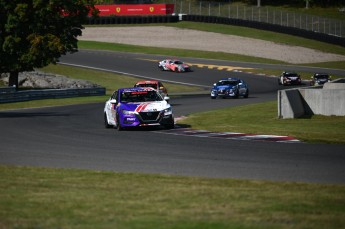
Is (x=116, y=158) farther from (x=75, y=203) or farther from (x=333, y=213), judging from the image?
(x=333, y=213)

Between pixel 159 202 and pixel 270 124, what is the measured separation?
676 inches

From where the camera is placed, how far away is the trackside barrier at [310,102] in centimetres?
3150

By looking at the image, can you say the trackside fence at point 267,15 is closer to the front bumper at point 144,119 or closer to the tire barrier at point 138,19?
the tire barrier at point 138,19

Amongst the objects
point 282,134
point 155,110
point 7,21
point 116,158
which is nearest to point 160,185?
point 116,158

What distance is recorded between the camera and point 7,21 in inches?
2147

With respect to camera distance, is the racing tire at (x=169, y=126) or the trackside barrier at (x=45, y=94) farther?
the trackside barrier at (x=45, y=94)

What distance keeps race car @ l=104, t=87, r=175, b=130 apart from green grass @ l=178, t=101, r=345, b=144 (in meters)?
1.34

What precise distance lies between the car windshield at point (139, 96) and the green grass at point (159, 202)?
12941 mm

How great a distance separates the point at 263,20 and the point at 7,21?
46254mm

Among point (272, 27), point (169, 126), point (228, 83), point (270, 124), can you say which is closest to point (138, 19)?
point (272, 27)

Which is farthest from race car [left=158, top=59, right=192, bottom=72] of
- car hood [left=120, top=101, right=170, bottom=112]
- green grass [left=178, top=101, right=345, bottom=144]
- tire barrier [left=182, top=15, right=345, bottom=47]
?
car hood [left=120, top=101, right=170, bottom=112]

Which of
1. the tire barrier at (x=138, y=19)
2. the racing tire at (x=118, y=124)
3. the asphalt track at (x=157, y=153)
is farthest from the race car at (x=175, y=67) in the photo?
the racing tire at (x=118, y=124)

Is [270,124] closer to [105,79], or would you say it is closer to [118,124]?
[118,124]

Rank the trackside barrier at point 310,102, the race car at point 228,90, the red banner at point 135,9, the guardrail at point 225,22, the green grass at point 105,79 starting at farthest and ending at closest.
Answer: the red banner at point 135,9 → the guardrail at point 225,22 → the green grass at point 105,79 → the race car at point 228,90 → the trackside barrier at point 310,102
